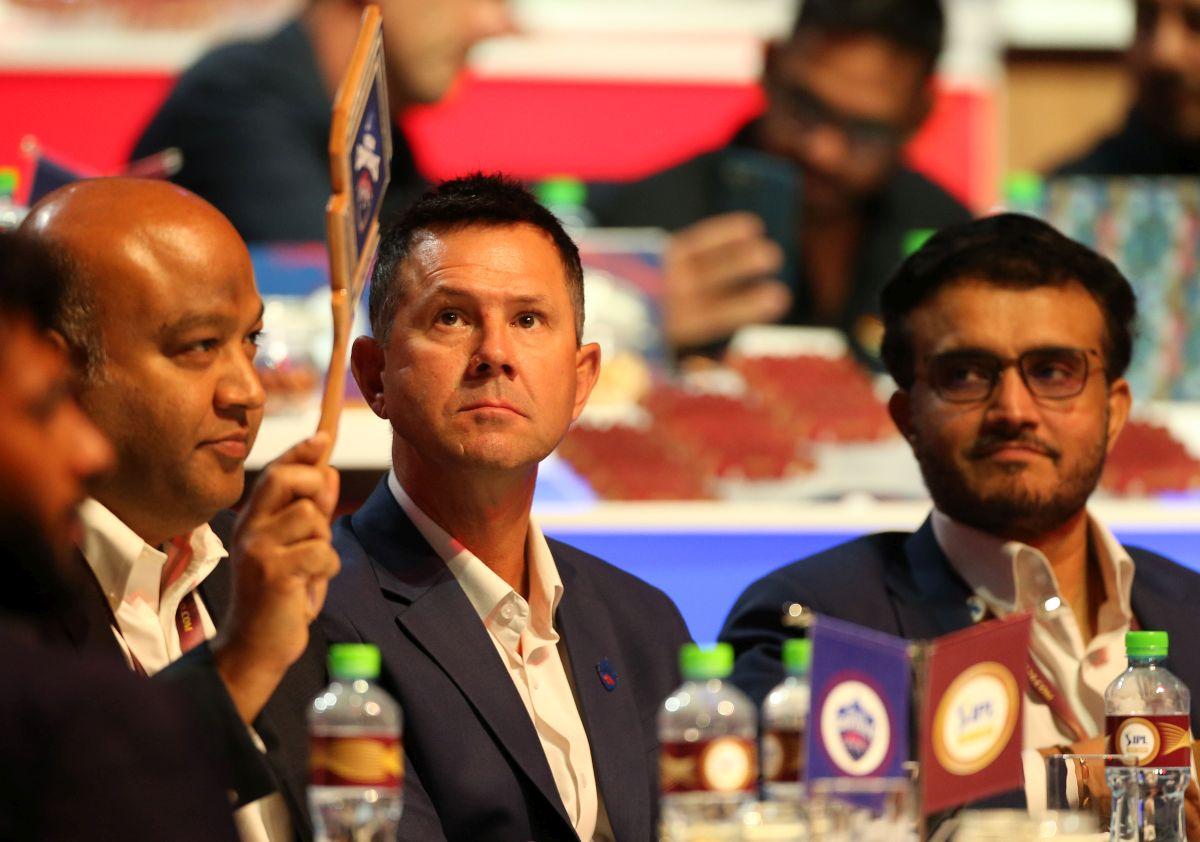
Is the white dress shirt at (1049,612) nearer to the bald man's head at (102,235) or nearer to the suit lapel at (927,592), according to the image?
the suit lapel at (927,592)

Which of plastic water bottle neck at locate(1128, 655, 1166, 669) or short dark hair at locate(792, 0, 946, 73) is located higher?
short dark hair at locate(792, 0, 946, 73)

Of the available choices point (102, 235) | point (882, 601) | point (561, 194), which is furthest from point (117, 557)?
point (561, 194)

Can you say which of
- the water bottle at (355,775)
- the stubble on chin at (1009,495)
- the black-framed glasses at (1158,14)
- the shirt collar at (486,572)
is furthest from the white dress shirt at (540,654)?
the black-framed glasses at (1158,14)

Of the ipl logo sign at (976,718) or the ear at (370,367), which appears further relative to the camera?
the ear at (370,367)

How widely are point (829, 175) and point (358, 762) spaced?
4.88 metres

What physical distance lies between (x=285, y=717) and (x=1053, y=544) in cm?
130

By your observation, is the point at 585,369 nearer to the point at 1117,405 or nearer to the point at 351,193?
the point at 351,193

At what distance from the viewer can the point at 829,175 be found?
626cm

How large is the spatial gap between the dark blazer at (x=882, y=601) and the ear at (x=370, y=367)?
66cm

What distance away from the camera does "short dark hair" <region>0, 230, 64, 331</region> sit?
Answer: 4.23 feet

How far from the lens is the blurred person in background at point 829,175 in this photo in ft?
19.8

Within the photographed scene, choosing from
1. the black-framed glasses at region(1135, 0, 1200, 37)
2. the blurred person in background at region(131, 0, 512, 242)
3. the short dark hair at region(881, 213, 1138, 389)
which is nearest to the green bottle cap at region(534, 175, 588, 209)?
the blurred person in background at region(131, 0, 512, 242)

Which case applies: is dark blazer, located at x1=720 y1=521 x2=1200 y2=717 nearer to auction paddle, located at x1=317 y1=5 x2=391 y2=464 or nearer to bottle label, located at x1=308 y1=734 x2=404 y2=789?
auction paddle, located at x1=317 y1=5 x2=391 y2=464

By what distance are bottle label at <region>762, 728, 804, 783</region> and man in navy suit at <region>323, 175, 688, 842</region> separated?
0.34 m
